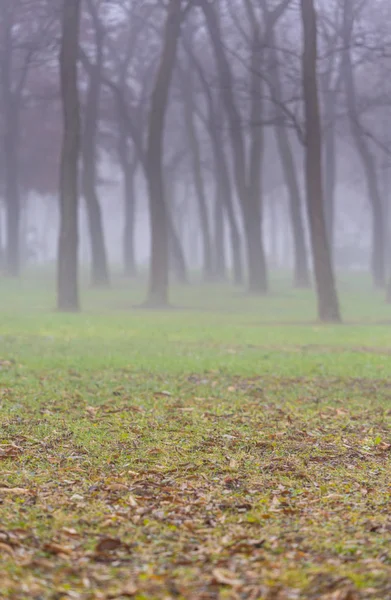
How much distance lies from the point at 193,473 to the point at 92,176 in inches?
1155

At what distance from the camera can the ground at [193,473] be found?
16.0ft

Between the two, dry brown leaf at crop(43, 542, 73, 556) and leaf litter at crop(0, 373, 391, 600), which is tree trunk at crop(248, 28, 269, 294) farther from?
dry brown leaf at crop(43, 542, 73, 556)

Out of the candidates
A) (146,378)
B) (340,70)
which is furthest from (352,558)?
(340,70)

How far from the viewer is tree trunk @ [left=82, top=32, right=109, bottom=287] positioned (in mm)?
34969

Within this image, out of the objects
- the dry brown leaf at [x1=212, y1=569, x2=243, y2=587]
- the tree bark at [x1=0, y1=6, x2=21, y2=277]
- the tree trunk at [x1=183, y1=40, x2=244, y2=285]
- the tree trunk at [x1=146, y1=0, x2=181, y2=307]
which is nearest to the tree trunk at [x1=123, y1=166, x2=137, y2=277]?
the tree bark at [x1=0, y1=6, x2=21, y2=277]

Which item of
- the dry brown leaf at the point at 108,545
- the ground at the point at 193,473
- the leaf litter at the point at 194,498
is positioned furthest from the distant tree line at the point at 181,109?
the dry brown leaf at the point at 108,545

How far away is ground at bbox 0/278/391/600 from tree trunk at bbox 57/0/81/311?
364 inches

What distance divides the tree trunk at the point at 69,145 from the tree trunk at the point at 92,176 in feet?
30.1

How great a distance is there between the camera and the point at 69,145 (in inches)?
985

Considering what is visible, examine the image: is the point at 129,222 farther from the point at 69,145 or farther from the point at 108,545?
the point at 108,545

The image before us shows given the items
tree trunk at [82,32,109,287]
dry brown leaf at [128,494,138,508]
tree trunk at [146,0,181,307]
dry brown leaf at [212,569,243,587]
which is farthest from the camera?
tree trunk at [82,32,109,287]

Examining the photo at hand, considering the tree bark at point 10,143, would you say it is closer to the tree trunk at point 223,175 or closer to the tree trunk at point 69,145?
the tree trunk at point 223,175

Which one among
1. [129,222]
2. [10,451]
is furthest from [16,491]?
[129,222]

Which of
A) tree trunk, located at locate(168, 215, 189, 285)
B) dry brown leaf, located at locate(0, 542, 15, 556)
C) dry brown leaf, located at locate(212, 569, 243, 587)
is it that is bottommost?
dry brown leaf, located at locate(212, 569, 243, 587)
